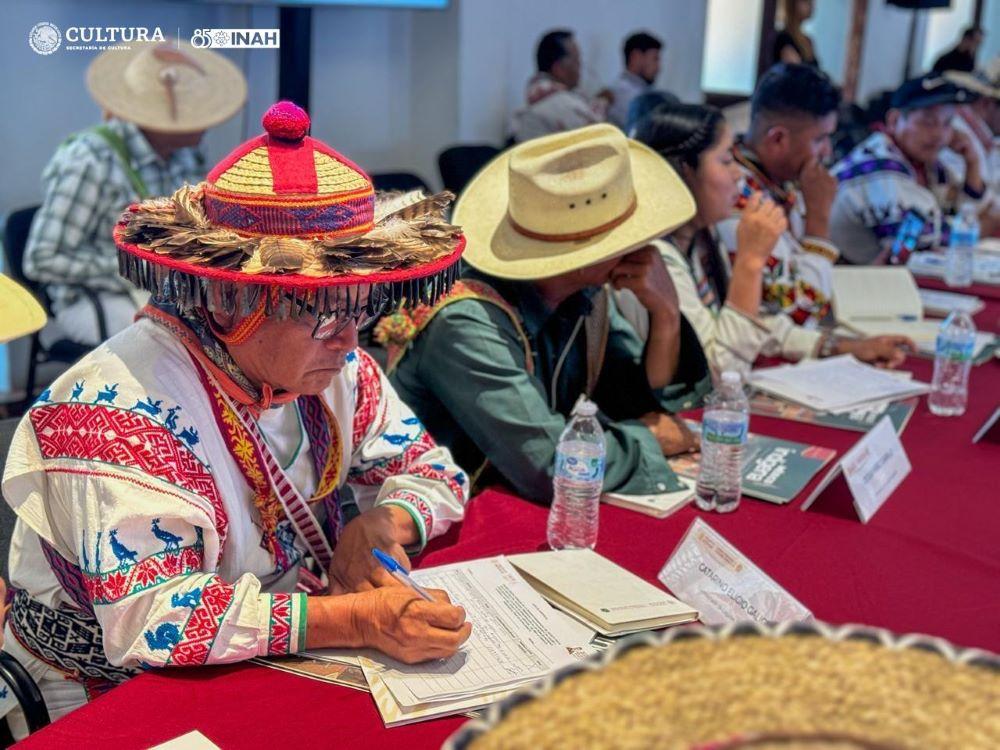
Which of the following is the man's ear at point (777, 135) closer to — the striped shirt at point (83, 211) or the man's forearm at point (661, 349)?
the man's forearm at point (661, 349)

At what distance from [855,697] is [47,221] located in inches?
129

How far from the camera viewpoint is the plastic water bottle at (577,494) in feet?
5.16

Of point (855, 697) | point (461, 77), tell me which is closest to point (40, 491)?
point (855, 697)

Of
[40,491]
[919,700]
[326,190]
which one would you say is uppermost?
[326,190]

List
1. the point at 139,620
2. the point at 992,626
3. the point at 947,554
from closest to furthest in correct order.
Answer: the point at 139,620
the point at 992,626
the point at 947,554

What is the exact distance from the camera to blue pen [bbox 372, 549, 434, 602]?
1.27 meters

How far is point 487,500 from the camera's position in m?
1.73

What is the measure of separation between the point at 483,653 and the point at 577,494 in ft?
1.34

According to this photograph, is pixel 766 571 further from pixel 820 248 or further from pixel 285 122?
pixel 820 248

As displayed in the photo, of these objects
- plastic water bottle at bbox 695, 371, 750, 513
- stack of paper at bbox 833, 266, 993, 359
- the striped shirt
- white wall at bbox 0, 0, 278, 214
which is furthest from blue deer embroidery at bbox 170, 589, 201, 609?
white wall at bbox 0, 0, 278, 214

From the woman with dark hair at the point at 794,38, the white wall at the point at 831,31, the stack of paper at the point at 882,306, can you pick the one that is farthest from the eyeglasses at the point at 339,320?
the white wall at the point at 831,31

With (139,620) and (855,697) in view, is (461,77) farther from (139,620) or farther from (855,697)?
(855,697)

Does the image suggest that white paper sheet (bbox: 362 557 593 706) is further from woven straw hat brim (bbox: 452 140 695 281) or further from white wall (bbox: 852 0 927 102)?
white wall (bbox: 852 0 927 102)

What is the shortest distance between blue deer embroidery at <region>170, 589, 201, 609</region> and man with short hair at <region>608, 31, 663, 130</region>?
5.86 m
